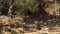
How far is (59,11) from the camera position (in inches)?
448

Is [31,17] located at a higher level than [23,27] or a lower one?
higher

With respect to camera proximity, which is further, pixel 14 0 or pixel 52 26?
pixel 14 0

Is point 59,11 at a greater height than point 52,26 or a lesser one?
greater

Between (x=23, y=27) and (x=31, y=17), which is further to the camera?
(x=31, y=17)

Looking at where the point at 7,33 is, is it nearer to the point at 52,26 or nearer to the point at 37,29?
the point at 37,29

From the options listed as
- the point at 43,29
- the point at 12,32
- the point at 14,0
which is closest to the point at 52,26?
the point at 43,29

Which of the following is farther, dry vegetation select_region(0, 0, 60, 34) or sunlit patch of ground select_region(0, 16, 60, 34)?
dry vegetation select_region(0, 0, 60, 34)

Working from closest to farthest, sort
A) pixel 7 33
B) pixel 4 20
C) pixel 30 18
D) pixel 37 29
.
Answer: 1. pixel 7 33
2. pixel 37 29
3. pixel 4 20
4. pixel 30 18

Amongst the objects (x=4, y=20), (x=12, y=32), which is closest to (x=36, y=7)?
(x=4, y=20)

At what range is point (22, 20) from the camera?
34.0 ft

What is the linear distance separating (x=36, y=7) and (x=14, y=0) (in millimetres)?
1479

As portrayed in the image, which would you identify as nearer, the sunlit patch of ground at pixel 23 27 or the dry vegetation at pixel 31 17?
the sunlit patch of ground at pixel 23 27

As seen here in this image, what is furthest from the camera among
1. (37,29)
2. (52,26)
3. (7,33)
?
(52,26)

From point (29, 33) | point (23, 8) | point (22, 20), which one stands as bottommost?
point (29, 33)
